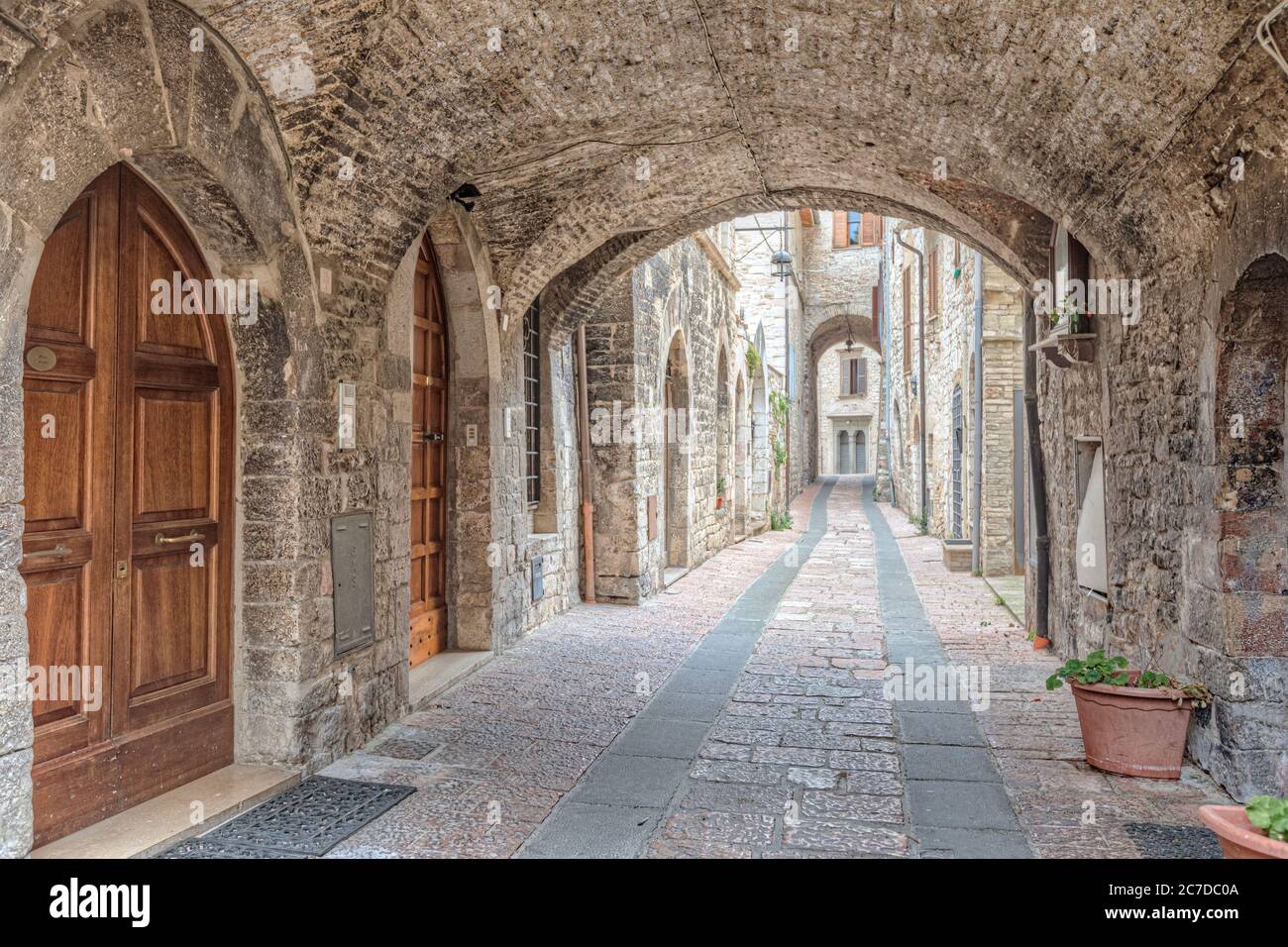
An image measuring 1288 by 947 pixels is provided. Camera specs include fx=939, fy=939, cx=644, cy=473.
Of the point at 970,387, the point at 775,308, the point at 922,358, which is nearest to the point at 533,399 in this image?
the point at 970,387

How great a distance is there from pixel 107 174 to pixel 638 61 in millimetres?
2306

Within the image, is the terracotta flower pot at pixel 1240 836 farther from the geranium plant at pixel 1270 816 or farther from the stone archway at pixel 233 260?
the stone archway at pixel 233 260

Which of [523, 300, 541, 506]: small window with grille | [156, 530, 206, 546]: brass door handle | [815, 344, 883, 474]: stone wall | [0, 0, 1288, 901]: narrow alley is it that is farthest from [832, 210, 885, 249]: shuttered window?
[156, 530, 206, 546]: brass door handle

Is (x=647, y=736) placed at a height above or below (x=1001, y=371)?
below

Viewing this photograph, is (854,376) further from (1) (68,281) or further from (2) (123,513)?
(1) (68,281)

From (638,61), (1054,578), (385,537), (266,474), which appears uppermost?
(638,61)

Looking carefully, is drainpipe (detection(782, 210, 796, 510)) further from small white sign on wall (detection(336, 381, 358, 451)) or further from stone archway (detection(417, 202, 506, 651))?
small white sign on wall (detection(336, 381, 358, 451))

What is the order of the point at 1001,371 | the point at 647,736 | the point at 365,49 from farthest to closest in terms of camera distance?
the point at 1001,371 → the point at 647,736 → the point at 365,49

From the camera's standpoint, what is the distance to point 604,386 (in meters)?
8.99

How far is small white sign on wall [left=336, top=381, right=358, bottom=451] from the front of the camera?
4.33 meters
